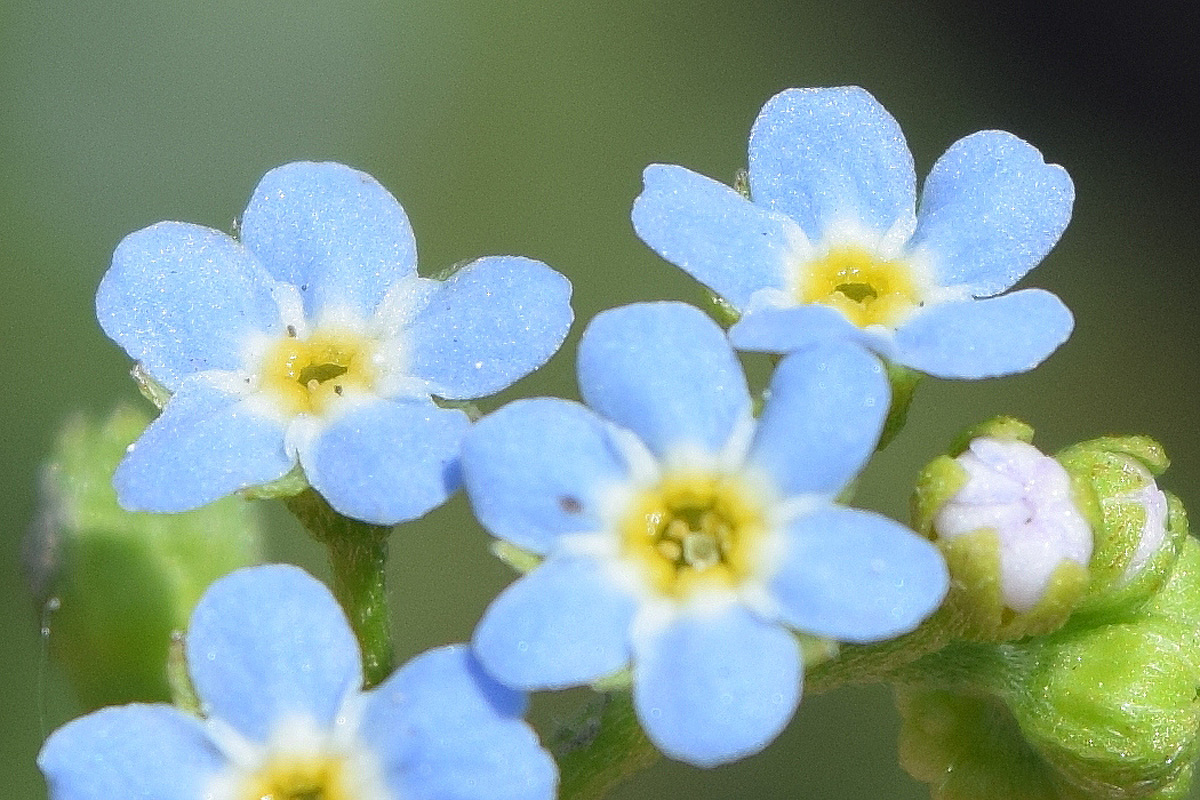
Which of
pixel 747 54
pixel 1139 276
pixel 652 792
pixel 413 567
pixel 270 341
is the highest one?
pixel 270 341

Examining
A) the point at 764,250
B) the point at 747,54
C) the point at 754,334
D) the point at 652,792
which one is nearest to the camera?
the point at 754,334

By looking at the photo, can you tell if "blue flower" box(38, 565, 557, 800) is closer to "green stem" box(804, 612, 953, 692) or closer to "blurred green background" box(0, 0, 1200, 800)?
"green stem" box(804, 612, 953, 692)

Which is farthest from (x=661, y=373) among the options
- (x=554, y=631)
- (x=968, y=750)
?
(x=968, y=750)

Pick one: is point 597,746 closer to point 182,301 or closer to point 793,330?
point 793,330

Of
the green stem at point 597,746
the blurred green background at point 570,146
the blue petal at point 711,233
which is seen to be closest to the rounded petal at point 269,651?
the green stem at point 597,746

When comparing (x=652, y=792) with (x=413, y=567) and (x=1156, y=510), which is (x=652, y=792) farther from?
(x=1156, y=510)

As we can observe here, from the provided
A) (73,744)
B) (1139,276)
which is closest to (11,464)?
(73,744)

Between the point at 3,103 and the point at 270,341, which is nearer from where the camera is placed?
the point at 270,341

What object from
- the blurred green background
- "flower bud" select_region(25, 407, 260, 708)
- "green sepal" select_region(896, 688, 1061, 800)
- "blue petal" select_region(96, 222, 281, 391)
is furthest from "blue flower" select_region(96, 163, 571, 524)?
the blurred green background
